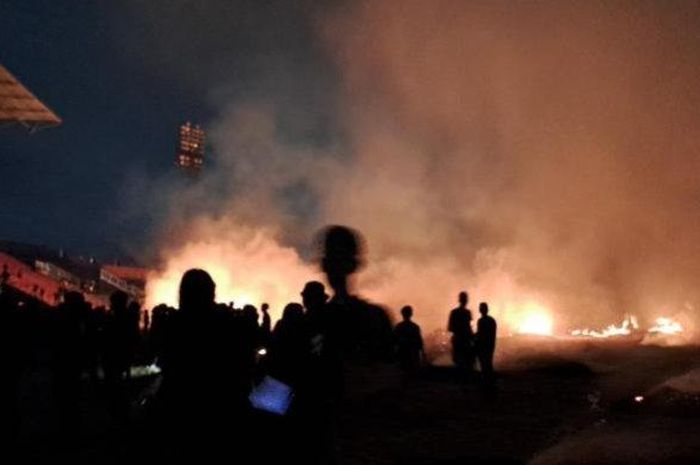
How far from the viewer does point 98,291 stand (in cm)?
5416

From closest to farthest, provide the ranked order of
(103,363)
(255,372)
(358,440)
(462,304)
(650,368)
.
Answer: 1. (255,372)
2. (358,440)
3. (103,363)
4. (462,304)
5. (650,368)

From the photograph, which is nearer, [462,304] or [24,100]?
[462,304]

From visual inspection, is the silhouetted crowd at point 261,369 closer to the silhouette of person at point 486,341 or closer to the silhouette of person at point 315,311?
the silhouette of person at point 315,311

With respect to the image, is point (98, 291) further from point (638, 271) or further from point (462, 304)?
point (462, 304)

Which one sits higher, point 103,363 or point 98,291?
point 98,291

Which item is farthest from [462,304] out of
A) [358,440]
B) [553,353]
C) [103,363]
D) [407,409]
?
[553,353]

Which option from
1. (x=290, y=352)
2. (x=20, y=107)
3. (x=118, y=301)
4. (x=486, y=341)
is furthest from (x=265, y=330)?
(x=20, y=107)

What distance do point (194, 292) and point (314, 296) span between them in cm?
114

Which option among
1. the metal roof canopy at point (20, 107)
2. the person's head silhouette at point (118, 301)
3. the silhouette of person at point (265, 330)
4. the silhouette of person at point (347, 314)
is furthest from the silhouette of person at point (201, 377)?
the metal roof canopy at point (20, 107)

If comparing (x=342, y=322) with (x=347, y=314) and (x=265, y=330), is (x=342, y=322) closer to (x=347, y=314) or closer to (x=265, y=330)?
(x=347, y=314)

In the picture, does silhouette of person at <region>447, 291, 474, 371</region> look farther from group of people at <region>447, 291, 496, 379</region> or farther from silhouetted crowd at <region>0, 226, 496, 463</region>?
silhouetted crowd at <region>0, 226, 496, 463</region>

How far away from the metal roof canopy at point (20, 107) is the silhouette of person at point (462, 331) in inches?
660

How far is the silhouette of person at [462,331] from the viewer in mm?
12773

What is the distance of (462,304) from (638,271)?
88.7 feet
